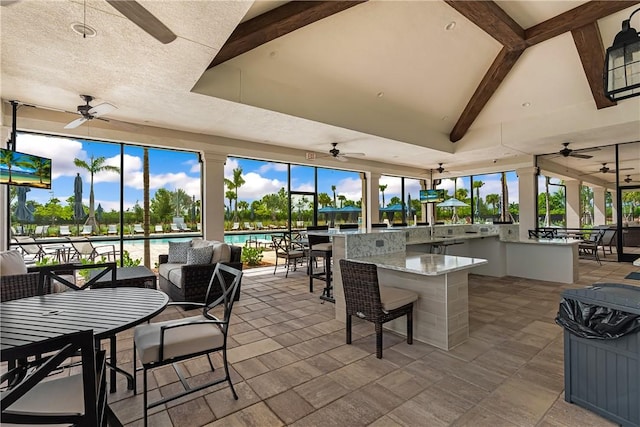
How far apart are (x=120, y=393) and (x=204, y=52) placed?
3.22m

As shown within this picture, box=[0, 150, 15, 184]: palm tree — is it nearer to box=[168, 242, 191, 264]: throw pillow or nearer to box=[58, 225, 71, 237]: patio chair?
box=[58, 225, 71, 237]: patio chair

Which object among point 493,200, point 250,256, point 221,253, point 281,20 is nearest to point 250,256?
point 250,256

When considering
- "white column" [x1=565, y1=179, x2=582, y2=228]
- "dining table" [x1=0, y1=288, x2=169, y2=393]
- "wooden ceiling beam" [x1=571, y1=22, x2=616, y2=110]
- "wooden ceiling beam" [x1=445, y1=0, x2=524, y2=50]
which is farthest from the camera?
"white column" [x1=565, y1=179, x2=582, y2=228]

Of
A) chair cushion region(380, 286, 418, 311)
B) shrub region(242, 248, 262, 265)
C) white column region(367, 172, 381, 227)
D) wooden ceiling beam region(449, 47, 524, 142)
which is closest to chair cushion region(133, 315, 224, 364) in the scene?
chair cushion region(380, 286, 418, 311)

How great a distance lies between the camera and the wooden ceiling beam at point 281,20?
3744 millimetres

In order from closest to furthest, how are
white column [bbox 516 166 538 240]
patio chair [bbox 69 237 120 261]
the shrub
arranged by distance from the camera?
patio chair [bbox 69 237 120 261] → the shrub → white column [bbox 516 166 538 240]

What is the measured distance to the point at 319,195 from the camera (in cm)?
921

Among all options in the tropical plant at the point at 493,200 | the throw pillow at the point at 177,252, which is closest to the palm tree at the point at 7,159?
the throw pillow at the point at 177,252

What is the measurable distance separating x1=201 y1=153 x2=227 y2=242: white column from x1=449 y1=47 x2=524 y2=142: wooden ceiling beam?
19.2 feet

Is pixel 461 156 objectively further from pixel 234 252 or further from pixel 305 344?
pixel 305 344

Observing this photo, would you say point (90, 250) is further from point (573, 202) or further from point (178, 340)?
point (573, 202)

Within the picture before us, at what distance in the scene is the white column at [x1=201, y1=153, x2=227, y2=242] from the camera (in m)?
6.54

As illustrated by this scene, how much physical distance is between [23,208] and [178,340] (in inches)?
211

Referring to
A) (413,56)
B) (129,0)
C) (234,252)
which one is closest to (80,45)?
(129,0)
